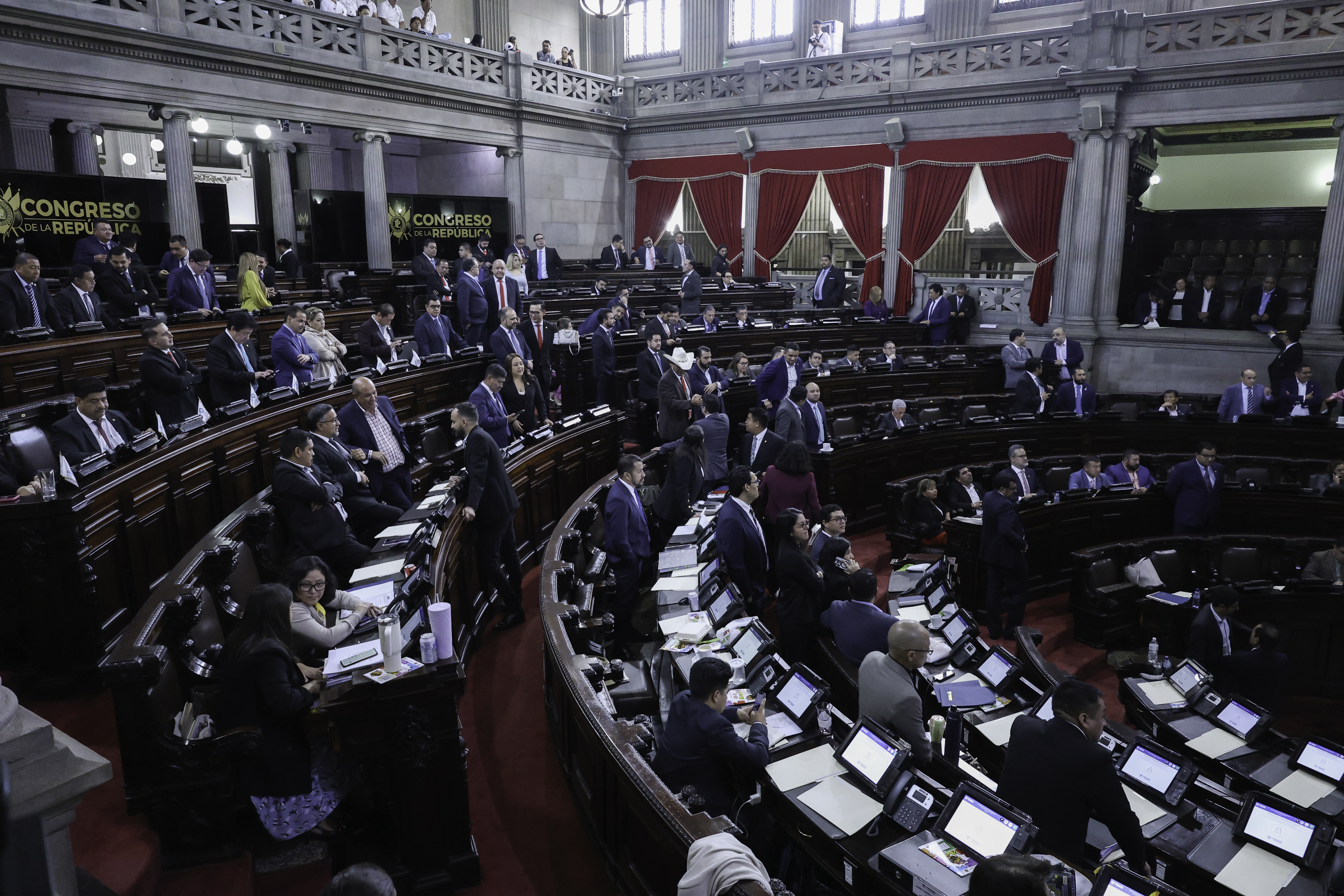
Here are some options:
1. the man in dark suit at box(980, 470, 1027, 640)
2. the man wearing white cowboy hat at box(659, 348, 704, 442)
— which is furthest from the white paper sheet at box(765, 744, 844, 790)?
the man wearing white cowboy hat at box(659, 348, 704, 442)

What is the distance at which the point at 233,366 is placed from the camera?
22.8ft

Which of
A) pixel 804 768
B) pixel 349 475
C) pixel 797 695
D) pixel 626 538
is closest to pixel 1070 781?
pixel 804 768

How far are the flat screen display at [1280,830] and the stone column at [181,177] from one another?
13.7m

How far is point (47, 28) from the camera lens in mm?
10781

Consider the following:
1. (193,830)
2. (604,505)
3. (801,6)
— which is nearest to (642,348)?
(604,505)

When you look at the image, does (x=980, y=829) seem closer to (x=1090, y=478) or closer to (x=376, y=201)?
(x=1090, y=478)

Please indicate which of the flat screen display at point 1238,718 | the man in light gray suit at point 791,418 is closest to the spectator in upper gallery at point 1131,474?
the man in light gray suit at point 791,418

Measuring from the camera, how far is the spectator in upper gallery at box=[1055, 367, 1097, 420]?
475 inches

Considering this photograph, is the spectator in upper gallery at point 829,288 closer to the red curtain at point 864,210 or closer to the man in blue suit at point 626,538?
the red curtain at point 864,210

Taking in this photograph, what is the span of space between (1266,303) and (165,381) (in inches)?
604

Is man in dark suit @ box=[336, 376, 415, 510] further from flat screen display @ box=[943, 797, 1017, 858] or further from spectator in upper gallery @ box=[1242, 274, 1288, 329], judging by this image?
spectator in upper gallery @ box=[1242, 274, 1288, 329]

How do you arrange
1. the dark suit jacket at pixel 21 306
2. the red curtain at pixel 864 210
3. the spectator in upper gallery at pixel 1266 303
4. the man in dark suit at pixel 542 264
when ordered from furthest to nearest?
1. the red curtain at pixel 864 210
2. the man in dark suit at pixel 542 264
3. the spectator in upper gallery at pixel 1266 303
4. the dark suit jacket at pixel 21 306

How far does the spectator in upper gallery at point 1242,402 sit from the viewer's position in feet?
38.4

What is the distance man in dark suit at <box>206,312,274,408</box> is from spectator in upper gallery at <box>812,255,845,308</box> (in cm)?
1191
